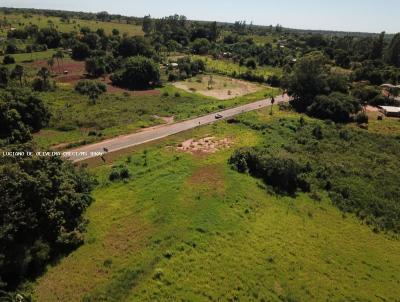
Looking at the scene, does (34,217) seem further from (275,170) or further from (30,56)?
(30,56)

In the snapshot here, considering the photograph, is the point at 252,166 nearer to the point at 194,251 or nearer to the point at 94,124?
the point at 194,251

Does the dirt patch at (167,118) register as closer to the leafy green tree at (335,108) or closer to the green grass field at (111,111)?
the green grass field at (111,111)

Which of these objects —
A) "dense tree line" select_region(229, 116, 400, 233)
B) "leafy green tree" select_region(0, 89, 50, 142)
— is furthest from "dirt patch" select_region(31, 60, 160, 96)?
"dense tree line" select_region(229, 116, 400, 233)

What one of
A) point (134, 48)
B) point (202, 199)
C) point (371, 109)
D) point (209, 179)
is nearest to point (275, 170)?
point (209, 179)

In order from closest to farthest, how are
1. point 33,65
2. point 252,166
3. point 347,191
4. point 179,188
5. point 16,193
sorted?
point 16,193 → point 179,188 → point 347,191 → point 252,166 → point 33,65

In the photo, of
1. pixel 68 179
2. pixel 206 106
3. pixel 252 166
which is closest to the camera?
pixel 68 179

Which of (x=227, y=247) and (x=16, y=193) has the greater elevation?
(x=16, y=193)

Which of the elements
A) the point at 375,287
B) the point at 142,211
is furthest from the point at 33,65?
the point at 375,287
